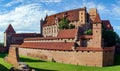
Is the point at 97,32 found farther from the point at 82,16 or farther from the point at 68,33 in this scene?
the point at 82,16

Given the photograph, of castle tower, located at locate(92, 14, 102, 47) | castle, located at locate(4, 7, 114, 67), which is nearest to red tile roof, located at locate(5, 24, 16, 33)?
castle, located at locate(4, 7, 114, 67)

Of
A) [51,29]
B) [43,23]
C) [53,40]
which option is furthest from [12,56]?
[43,23]

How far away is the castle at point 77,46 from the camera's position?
45031mm

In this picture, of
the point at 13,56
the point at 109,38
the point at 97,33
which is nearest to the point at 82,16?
the point at 109,38

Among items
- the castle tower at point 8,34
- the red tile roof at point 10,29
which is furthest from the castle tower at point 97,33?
the red tile roof at point 10,29

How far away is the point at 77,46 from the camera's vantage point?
161ft

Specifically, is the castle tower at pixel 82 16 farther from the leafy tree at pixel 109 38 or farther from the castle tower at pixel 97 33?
the castle tower at pixel 97 33

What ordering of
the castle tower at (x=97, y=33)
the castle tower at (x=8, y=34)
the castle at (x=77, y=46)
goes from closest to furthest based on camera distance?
1. the castle at (x=77, y=46)
2. the castle tower at (x=97, y=33)
3. the castle tower at (x=8, y=34)

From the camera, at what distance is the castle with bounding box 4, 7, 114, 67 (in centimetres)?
4503

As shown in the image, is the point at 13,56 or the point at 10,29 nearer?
the point at 13,56

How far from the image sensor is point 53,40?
193 feet

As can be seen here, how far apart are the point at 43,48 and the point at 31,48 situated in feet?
23.7

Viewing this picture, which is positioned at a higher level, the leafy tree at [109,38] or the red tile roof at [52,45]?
the leafy tree at [109,38]

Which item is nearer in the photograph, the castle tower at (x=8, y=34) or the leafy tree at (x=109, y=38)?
the leafy tree at (x=109, y=38)
